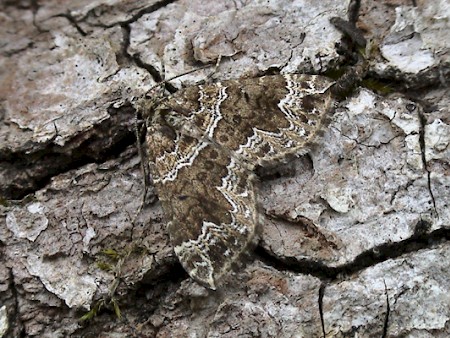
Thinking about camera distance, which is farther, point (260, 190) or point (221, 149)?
point (221, 149)

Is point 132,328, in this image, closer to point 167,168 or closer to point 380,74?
point 167,168

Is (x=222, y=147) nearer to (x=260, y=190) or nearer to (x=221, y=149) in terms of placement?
(x=221, y=149)

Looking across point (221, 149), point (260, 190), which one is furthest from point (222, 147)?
point (260, 190)

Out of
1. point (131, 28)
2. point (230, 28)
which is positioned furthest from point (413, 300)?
point (131, 28)
